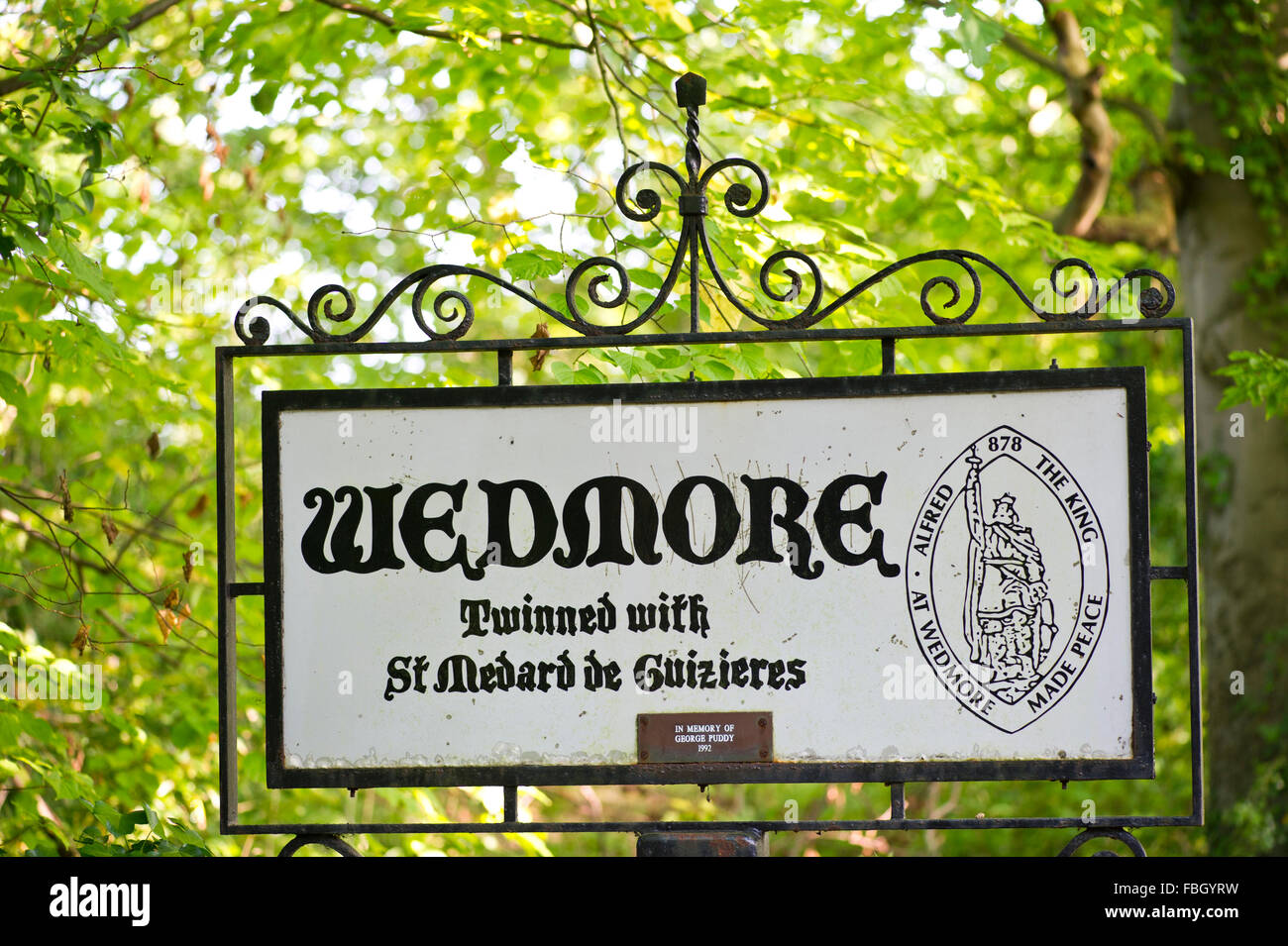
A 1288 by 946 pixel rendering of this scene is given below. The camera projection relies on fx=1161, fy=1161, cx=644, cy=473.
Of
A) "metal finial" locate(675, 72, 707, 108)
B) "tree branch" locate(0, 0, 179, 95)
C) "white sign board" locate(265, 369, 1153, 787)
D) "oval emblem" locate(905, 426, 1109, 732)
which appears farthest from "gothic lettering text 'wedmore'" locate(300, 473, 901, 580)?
"tree branch" locate(0, 0, 179, 95)

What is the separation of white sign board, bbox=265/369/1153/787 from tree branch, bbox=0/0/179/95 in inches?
57.0

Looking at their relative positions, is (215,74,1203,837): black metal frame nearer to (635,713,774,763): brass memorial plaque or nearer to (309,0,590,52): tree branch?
(635,713,774,763): brass memorial plaque

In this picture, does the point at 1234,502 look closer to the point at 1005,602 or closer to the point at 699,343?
the point at 1005,602

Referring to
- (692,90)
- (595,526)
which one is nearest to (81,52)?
(692,90)

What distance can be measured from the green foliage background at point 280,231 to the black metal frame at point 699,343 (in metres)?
0.45

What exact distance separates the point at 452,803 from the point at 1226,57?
6.23 meters

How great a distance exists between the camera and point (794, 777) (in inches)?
91.4

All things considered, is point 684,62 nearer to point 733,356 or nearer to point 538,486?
point 733,356

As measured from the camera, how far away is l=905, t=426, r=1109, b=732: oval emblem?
91.1 inches

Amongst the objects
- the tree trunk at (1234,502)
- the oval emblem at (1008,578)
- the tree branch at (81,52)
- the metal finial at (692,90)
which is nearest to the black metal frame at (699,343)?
the metal finial at (692,90)

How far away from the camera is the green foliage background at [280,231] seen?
347 centimetres

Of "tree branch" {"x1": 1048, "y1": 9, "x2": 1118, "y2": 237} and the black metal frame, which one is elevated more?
"tree branch" {"x1": 1048, "y1": 9, "x2": 1118, "y2": 237}

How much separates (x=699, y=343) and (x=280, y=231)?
16.7ft

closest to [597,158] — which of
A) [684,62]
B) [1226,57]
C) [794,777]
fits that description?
[684,62]
